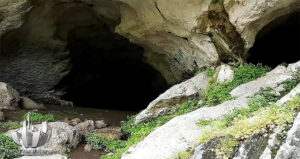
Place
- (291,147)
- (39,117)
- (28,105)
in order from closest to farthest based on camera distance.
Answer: (291,147) → (39,117) → (28,105)

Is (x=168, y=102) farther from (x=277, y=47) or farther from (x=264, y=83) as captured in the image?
(x=277, y=47)

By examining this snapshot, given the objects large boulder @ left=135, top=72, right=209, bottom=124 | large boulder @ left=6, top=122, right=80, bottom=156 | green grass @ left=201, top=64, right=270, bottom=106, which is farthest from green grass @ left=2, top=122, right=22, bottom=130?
green grass @ left=201, top=64, right=270, bottom=106

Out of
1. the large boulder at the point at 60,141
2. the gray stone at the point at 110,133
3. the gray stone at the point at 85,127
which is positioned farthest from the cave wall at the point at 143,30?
the large boulder at the point at 60,141

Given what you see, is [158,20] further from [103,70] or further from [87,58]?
[103,70]

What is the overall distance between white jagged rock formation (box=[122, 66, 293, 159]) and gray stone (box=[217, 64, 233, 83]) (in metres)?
1.13

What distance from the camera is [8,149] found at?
770 centimetres

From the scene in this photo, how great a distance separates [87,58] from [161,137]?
39.0 ft

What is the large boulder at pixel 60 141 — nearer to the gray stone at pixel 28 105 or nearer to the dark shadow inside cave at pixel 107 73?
the gray stone at pixel 28 105

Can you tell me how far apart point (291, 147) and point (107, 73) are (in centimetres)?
1598

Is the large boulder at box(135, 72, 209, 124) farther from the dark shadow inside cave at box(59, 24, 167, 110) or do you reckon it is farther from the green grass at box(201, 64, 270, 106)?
the dark shadow inside cave at box(59, 24, 167, 110)

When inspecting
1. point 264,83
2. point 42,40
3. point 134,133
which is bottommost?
point 134,133

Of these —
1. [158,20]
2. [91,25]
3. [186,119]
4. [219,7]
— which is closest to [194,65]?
[158,20]

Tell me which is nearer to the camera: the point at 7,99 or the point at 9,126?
the point at 9,126

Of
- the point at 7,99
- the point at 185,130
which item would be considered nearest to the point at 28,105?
the point at 7,99
